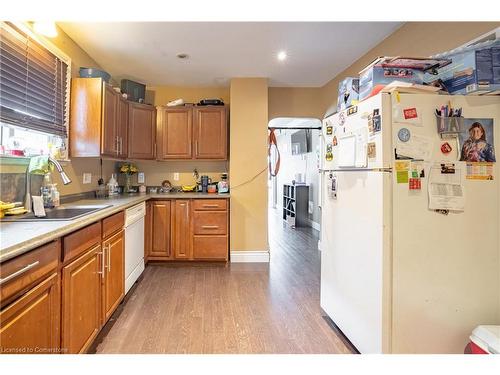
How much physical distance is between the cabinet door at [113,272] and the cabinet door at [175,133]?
1702mm

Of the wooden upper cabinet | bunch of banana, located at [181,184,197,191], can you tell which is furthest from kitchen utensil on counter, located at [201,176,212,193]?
the wooden upper cabinet

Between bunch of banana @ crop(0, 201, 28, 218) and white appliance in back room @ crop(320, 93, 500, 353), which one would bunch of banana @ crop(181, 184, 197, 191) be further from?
white appliance in back room @ crop(320, 93, 500, 353)

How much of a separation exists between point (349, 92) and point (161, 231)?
8.95 feet

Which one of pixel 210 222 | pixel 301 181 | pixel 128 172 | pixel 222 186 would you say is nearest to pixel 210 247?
pixel 210 222

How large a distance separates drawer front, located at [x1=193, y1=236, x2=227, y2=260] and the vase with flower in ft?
4.43

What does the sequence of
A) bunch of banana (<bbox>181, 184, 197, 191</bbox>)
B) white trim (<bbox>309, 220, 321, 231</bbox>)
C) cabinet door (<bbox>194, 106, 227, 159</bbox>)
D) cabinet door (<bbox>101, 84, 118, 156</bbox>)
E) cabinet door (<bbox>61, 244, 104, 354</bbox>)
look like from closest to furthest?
cabinet door (<bbox>61, 244, 104, 354</bbox>) < cabinet door (<bbox>101, 84, 118, 156</bbox>) < cabinet door (<bbox>194, 106, 227, 159</bbox>) < bunch of banana (<bbox>181, 184, 197, 191</bbox>) < white trim (<bbox>309, 220, 321, 231</bbox>)

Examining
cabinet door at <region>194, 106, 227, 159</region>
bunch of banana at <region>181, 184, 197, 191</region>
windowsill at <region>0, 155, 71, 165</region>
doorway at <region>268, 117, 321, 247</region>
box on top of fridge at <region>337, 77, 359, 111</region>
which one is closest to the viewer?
windowsill at <region>0, 155, 71, 165</region>

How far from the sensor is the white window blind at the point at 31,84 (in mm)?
1797

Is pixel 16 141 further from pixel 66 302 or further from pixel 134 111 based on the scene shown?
pixel 134 111

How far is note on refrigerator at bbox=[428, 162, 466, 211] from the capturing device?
4.70 feet

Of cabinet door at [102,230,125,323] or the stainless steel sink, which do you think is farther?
cabinet door at [102,230,125,323]

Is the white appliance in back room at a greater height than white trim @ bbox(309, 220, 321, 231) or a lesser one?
greater

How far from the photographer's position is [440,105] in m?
1.43
